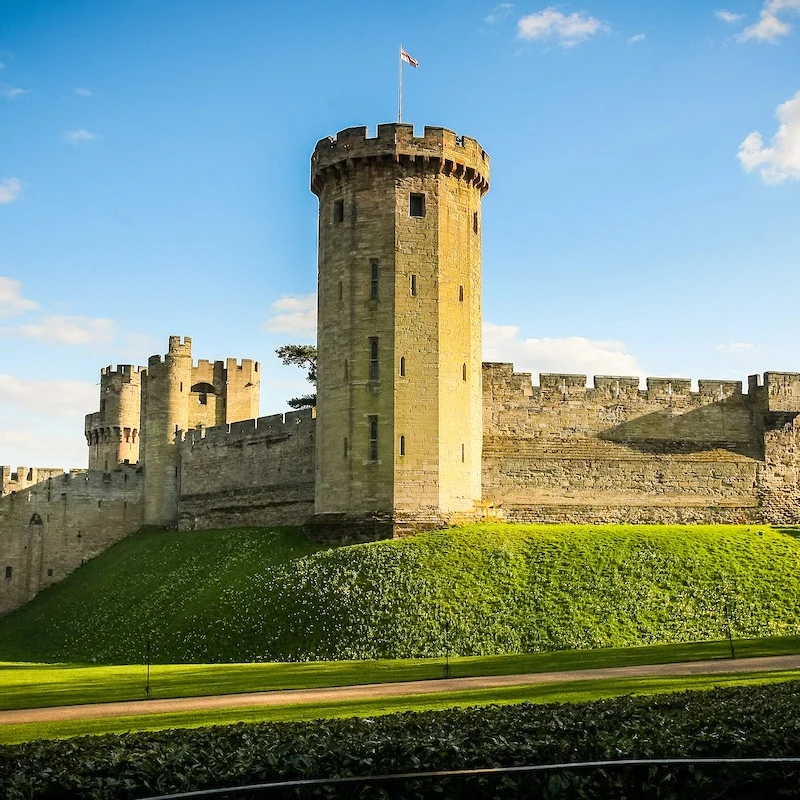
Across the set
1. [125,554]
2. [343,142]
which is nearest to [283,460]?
[125,554]

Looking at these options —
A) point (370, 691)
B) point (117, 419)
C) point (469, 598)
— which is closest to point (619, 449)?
point (469, 598)

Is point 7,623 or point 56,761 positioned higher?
point 56,761

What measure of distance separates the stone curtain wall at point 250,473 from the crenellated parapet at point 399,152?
11306 millimetres

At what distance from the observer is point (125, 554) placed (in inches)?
2078

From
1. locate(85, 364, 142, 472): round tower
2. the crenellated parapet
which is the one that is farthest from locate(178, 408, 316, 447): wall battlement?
locate(85, 364, 142, 472): round tower

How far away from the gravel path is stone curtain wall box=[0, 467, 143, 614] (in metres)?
33.5

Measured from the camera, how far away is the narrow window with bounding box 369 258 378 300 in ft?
130

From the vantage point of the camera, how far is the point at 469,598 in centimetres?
3450

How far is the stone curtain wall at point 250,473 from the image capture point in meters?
46.8

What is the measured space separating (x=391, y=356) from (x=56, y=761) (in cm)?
2839

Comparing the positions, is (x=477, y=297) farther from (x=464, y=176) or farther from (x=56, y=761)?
(x=56, y=761)

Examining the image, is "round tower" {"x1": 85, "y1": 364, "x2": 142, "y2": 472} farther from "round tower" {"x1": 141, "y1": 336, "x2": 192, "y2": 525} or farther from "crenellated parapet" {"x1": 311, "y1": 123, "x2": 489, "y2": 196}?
"crenellated parapet" {"x1": 311, "y1": 123, "x2": 489, "y2": 196}

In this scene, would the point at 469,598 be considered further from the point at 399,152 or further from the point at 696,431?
the point at 399,152

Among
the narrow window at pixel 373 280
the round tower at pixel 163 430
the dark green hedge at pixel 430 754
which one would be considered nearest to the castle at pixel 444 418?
the narrow window at pixel 373 280
